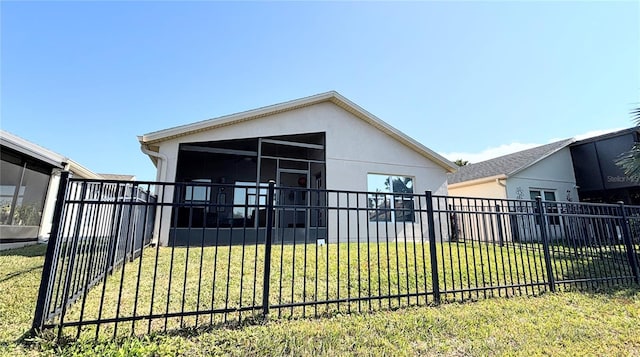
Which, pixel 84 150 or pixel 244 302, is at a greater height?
pixel 84 150

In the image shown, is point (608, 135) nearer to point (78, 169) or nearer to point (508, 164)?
point (508, 164)

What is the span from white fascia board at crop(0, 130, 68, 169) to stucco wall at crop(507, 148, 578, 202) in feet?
60.2

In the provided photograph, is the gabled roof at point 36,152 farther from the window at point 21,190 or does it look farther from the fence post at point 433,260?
the fence post at point 433,260

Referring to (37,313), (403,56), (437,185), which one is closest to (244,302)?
(37,313)

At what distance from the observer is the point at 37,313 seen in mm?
2598

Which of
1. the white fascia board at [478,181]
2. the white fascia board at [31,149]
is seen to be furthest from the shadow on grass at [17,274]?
the white fascia board at [478,181]

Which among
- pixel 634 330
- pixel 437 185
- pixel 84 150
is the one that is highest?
pixel 84 150

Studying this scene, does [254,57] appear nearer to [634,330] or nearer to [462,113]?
[462,113]

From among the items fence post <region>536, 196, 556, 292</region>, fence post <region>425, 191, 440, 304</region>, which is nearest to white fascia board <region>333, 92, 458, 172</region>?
fence post <region>536, 196, 556, 292</region>

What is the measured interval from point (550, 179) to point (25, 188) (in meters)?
22.1

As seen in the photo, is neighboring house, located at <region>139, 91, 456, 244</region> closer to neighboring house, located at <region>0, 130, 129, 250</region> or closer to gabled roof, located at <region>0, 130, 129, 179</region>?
gabled roof, located at <region>0, 130, 129, 179</region>

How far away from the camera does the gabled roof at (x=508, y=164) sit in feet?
45.4

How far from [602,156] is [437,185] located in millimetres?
10552

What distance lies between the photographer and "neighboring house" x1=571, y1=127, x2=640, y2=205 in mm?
13508
